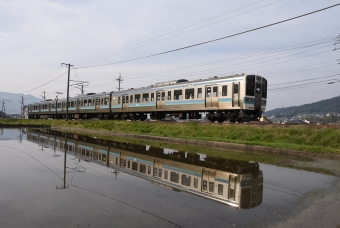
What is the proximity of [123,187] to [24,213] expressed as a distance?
208cm

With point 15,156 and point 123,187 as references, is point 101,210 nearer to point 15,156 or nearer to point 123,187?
point 123,187

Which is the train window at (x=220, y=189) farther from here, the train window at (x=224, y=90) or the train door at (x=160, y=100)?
the train door at (x=160, y=100)

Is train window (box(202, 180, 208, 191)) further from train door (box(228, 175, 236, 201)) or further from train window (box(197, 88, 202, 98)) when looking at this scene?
train window (box(197, 88, 202, 98))

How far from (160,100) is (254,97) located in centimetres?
910

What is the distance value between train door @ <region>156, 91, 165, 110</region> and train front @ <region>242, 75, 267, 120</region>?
815 centimetres

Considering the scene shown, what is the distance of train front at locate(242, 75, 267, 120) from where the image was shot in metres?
18.7

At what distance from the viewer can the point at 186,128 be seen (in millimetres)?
19375

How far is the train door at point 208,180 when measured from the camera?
6071 millimetres

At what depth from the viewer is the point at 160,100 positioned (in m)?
25.8

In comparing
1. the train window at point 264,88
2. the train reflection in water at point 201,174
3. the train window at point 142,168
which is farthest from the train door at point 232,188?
the train window at point 264,88

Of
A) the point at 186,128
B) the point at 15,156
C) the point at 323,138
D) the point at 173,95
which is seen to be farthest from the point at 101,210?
the point at 173,95

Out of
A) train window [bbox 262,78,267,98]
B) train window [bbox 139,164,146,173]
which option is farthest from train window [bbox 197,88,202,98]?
train window [bbox 139,164,146,173]

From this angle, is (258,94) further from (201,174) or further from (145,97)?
(201,174)

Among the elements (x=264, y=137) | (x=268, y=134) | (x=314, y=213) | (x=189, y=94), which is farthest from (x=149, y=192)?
(x=189, y=94)
